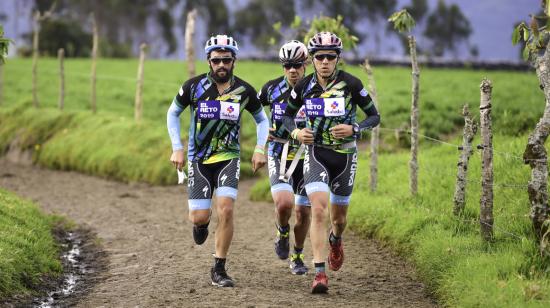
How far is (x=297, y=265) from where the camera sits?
376 inches

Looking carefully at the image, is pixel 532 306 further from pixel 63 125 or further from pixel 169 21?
pixel 169 21

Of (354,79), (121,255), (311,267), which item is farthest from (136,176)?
(354,79)

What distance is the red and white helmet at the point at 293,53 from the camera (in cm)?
951

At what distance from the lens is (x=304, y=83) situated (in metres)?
8.77

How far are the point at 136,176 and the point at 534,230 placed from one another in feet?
40.7

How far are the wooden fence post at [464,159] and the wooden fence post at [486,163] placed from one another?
994mm

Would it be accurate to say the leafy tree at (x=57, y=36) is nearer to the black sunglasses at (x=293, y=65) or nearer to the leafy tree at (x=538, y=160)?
the black sunglasses at (x=293, y=65)

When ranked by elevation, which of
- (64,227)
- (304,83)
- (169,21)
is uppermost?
(169,21)

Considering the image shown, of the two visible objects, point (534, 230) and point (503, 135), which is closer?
point (534, 230)

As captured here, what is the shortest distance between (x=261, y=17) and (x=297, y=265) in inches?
4578

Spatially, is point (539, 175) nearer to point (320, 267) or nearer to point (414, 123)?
point (320, 267)

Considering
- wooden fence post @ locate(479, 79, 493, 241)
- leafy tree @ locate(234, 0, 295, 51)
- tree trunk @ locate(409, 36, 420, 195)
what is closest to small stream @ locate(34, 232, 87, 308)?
wooden fence post @ locate(479, 79, 493, 241)

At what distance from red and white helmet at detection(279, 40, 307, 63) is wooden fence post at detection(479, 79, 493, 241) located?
2.07 metres

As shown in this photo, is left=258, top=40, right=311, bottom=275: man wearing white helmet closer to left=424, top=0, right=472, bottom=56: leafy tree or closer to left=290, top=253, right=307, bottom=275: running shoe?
left=290, top=253, right=307, bottom=275: running shoe
